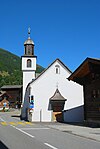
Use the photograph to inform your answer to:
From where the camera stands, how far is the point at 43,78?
36062 mm

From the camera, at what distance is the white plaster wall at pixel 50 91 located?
34625 mm

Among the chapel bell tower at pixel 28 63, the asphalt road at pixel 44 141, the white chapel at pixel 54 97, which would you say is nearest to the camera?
the asphalt road at pixel 44 141

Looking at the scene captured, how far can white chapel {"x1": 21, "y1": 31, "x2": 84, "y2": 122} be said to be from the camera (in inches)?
1362

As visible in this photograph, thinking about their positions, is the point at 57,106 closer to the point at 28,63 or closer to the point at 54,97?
the point at 54,97

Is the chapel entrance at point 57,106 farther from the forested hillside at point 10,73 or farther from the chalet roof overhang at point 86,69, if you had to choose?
the forested hillside at point 10,73

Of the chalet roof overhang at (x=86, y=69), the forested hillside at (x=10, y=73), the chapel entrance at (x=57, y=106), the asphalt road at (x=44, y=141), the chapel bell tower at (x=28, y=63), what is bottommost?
the asphalt road at (x=44, y=141)

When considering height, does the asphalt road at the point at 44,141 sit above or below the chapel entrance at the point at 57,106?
below

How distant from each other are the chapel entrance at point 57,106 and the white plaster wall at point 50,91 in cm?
55

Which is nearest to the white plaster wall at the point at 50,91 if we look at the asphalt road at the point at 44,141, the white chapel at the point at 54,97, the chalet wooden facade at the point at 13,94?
the white chapel at the point at 54,97

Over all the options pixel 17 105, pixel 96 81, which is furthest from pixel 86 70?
pixel 17 105

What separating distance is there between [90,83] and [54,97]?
11.0 m

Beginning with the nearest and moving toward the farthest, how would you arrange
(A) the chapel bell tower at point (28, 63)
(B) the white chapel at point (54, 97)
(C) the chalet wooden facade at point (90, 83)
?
1. (C) the chalet wooden facade at point (90, 83)
2. (B) the white chapel at point (54, 97)
3. (A) the chapel bell tower at point (28, 63)

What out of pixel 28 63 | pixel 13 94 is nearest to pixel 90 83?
pixel 28 63

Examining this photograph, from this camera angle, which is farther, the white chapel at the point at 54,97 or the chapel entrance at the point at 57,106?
the chapel entrance at the point at 57,106
